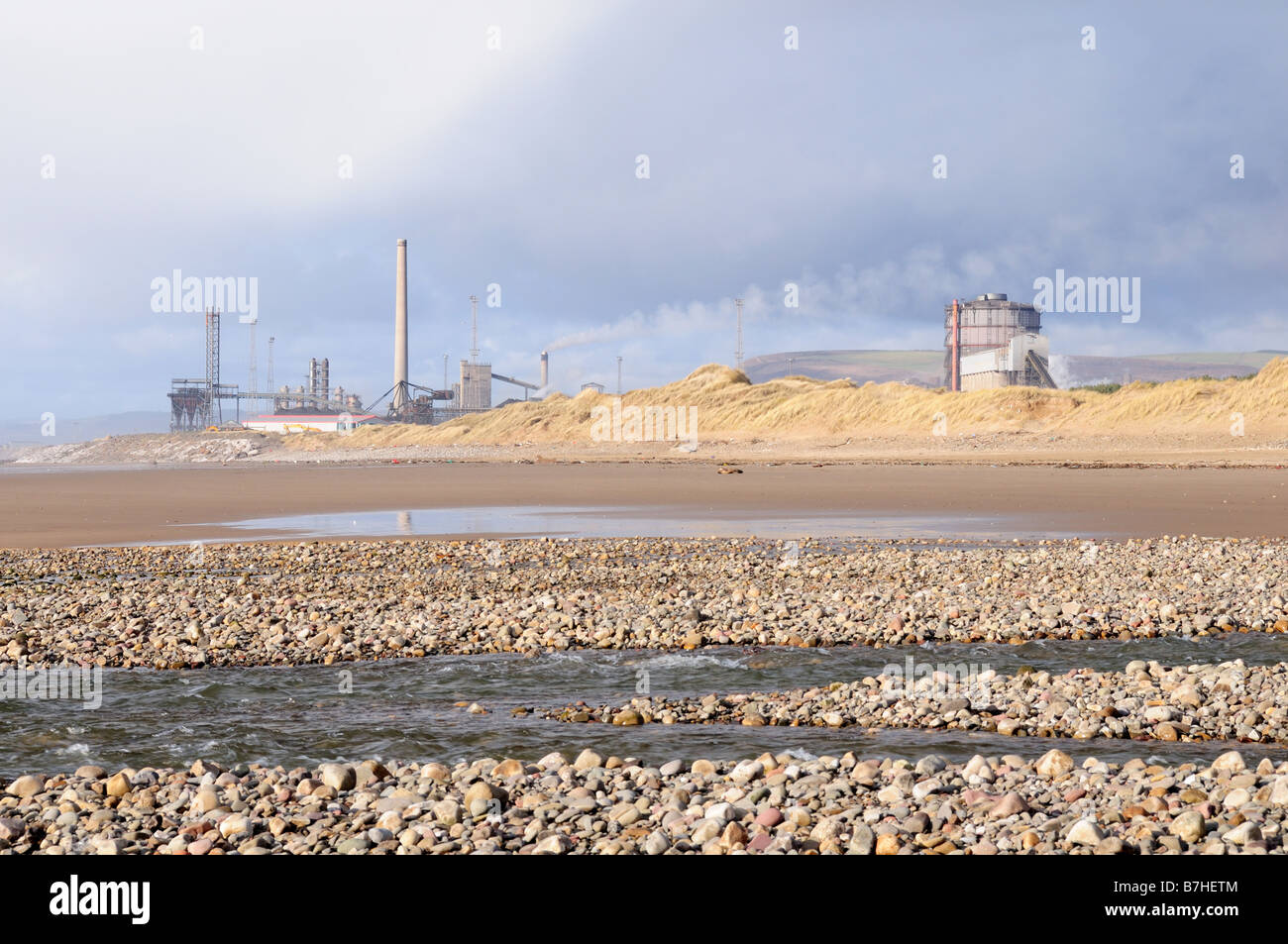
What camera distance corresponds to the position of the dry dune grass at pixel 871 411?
69.1 metres

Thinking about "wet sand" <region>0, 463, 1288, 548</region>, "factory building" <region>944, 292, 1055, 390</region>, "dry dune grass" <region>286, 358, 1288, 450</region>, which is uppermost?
"factory building" <region>944, 292, 1055, 390</region>

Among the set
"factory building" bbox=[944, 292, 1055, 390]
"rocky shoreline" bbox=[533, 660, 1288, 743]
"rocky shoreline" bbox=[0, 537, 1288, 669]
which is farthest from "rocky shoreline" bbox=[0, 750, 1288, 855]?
"factory building" bbox=[944, 292, 1055, 390]

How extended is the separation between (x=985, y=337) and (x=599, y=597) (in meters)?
127

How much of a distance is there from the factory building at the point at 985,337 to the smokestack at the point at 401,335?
6808 cm

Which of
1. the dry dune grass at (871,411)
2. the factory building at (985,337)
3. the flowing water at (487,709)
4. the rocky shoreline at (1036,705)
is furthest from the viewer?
the factory building at (985,337)

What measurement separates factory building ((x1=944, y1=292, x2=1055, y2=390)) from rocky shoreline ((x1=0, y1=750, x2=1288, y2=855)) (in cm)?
11527

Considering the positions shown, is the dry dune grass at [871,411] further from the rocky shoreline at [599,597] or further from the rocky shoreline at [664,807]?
the rocky shoreline at [664,807]

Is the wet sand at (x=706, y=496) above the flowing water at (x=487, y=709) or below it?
above

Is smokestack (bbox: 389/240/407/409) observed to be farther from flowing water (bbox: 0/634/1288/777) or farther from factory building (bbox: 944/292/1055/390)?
flowing water (bbox: 0/634/1288/777)

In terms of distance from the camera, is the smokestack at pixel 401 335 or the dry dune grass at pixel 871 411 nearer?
the dry dune grass at pixel 871 411

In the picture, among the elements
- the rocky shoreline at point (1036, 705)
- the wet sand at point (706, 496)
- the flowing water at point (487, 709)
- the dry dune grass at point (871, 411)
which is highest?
the dry dune grass at point (871, 411)

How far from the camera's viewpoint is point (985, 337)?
134 meters

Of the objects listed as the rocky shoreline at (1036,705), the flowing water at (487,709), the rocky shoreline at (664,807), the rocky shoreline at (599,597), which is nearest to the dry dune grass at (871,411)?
the rocky shoreline at (599,597)

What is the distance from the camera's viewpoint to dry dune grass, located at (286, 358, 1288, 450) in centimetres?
6906
